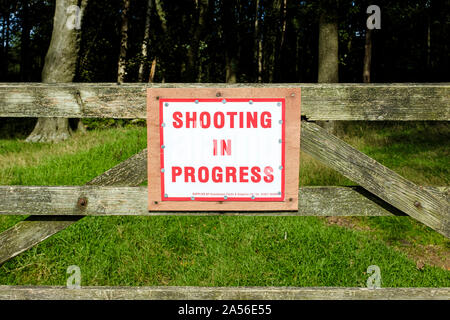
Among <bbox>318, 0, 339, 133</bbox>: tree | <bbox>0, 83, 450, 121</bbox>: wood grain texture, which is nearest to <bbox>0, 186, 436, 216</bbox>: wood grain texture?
<bbox>0, 83, 450, 121</bbox>: wood grain texture

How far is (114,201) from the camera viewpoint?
2492 mm

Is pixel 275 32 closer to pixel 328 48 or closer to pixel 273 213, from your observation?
pixel 328 48

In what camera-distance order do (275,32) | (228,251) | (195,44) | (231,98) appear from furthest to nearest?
(275,32)
(195,44)
(228,251)
(231,98)

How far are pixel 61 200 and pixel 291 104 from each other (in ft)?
4.75

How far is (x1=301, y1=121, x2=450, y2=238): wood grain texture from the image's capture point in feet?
7.90

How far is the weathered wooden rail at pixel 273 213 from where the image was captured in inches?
94.3

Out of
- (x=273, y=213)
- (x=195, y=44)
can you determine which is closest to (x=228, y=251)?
(x=273, y=213)

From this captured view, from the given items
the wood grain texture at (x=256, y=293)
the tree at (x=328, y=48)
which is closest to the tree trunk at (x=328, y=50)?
the tree at (x=328, y=48)

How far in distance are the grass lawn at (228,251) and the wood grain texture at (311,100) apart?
6.73 feet

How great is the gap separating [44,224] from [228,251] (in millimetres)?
2307

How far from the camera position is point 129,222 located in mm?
4984

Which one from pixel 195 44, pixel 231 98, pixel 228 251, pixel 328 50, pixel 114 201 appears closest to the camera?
pixel 231 98

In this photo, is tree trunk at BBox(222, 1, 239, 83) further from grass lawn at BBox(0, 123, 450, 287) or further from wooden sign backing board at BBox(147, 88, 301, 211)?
wooden sign backing board at BBox(147, 88, 301, 211)

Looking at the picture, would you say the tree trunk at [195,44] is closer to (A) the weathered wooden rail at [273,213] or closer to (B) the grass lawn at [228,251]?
(B) the grass lawn at [228,251]
